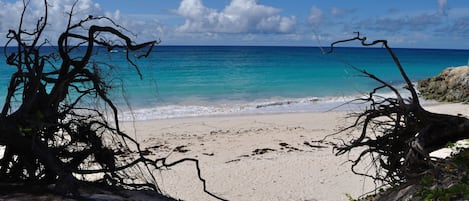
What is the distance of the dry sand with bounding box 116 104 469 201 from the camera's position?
895 cm

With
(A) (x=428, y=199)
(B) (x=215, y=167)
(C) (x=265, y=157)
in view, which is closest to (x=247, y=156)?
(C) (x=265, y=157)

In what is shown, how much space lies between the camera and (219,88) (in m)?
31.9

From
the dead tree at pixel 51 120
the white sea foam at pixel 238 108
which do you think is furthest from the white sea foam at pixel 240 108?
the dead tree at pixel 51 120

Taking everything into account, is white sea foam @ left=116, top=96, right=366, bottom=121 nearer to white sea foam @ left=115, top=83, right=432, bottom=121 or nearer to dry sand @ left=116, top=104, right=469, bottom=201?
white sea foam @ left=115, top=83, right=432, bottom=121

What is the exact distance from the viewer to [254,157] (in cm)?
1192

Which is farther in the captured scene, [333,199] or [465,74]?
[465,74]

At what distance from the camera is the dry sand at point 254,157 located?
8945 millimetres

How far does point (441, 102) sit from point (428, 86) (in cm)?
360

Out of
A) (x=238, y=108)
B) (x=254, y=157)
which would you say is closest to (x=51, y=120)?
(x=254, y=157)

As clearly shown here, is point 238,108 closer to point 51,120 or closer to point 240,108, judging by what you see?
point 240,108

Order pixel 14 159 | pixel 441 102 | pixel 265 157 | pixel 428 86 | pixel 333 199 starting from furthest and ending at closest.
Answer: pixel 428 86 → pixel 441 102 → pixel 265 157 → pixel 333 199 → pixel 14 159

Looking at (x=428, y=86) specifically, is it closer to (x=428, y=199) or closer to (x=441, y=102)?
(x=441, y=102)

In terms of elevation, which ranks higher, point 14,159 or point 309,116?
point 14,159

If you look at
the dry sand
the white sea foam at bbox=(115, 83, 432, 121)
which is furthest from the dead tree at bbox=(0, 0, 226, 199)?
the white sea foam at bbox=(115, 83, 432, 121)
